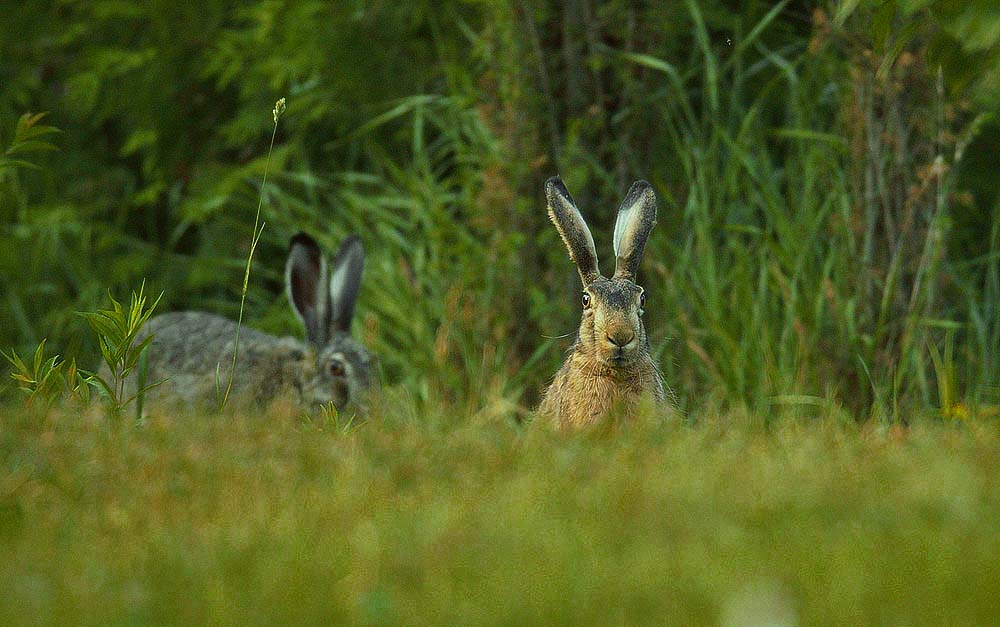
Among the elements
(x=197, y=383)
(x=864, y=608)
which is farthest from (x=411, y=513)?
(x=197, y=383)

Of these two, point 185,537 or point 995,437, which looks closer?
point 185,537

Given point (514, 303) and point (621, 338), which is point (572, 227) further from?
point (514, 303)

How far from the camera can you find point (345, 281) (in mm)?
7734

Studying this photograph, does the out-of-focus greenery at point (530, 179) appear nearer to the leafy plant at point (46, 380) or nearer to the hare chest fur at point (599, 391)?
the hare chest fur at point (599, 391)

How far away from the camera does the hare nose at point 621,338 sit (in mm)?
5301

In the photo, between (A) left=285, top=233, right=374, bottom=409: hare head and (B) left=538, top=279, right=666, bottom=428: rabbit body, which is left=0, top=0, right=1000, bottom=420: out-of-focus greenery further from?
(B) left=538, top=279, right=666, bottom=428: rabbit body

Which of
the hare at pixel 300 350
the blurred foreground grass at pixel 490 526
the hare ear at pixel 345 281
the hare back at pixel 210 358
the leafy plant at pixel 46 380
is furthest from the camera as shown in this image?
the hare ear at pixel 345 281

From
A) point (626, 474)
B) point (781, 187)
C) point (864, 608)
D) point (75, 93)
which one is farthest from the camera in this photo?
point (75, 93)

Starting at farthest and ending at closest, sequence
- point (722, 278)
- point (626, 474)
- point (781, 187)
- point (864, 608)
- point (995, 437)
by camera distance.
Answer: point (781, 187), point (722, 278), point (995, 437), point (626, 474), point (864, 608)

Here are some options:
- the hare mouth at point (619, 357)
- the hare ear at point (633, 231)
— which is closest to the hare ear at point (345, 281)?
the hare ear at point (633, 231)

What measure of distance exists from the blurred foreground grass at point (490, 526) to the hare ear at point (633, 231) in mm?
1546

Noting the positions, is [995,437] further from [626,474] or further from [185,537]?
[185,537]

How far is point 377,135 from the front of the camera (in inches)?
397

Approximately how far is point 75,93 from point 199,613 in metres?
7.85
